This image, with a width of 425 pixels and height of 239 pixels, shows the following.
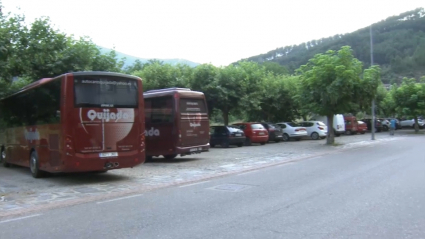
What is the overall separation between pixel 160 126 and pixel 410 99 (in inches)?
→ 1215

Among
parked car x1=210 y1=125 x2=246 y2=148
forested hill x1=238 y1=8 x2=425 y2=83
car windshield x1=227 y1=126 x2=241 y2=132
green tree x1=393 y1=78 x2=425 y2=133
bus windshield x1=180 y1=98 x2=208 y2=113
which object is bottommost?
parked car x1=210 y1=125 x2=246 y2=148

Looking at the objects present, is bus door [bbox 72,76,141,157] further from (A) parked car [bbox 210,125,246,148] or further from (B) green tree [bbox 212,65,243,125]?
(B) green tree [bbox 212,65,243,125]

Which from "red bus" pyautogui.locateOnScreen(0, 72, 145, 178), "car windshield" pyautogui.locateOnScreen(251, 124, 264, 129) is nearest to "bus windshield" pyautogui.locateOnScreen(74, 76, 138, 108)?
"red bus" pyautogui.locateOnScreen(0, 72, 145, 178)

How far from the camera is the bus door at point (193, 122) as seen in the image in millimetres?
17297

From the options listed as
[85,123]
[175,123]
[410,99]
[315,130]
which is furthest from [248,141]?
[410,99]

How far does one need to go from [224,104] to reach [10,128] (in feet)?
50.4

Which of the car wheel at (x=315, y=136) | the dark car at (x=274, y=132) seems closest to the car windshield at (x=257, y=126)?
the dark car at (x=274, y=132)

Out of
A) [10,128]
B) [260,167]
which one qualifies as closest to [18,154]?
[10,128]

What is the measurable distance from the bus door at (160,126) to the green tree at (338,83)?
430 inches

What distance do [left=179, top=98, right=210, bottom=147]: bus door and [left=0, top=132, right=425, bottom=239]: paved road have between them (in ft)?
19.0

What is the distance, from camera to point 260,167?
15.2m

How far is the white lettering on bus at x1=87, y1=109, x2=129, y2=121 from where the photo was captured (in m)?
11.5

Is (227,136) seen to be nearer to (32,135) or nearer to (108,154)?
(32,135)

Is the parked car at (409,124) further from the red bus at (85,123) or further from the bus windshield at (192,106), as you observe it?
the red bus at (85,123)
